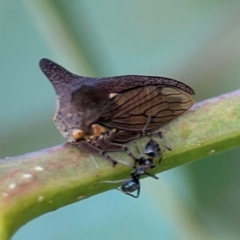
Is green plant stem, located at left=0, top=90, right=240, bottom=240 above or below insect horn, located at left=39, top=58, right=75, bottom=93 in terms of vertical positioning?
below

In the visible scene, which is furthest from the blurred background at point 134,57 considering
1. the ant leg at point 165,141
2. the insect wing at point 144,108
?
the ant leg at point 165,141

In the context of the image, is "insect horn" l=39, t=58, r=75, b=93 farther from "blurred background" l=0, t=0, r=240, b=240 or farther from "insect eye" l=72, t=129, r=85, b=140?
"blurred background" l=0, t=0, r=240, b=240

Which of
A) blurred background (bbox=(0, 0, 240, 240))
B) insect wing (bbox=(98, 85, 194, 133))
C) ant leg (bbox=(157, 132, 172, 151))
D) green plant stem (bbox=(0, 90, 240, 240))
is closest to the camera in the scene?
green plant stem (bbox=(0, 90, 240, 240))

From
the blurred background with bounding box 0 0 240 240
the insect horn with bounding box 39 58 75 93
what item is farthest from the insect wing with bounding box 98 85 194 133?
the blurred background with bounding box 0 0 240 240

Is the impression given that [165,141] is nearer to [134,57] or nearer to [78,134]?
[78,134]

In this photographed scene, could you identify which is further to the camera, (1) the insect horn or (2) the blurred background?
(2) the blurred background

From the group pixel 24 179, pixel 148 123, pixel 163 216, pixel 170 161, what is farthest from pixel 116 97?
pixel 163 216

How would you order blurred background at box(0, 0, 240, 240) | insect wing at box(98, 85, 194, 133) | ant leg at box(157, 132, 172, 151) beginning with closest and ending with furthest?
ant leg at box(157, 132, 172, 151), insect wing at box(98, 85, 194, 133), blurred background at box(0, 0, 240, 240)

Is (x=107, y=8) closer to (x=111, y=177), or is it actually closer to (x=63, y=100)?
(x=63, y=100)
